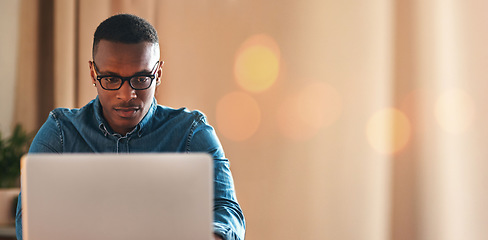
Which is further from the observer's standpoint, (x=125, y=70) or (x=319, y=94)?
(x=319, y=94)

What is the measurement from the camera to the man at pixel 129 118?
1252 millimetres

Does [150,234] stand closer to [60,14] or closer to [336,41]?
[336,41]

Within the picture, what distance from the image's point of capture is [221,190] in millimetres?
1207

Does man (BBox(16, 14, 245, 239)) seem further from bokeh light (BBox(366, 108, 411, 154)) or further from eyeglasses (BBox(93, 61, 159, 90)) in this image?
bokeh light (BBox(366, 108, 411, 154))

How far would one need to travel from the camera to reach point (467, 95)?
2217mm

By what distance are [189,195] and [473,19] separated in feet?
6.45

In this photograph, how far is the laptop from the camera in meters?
0.71

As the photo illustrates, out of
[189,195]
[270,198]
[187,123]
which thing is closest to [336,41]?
[270,198]

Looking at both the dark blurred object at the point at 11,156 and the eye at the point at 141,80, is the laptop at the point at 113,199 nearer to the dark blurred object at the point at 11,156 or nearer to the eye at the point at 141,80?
the eye at the point at 141,80

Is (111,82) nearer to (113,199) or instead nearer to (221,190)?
(221,190)

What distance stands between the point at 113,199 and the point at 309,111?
1888 mm

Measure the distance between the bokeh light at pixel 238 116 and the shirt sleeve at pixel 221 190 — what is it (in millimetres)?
1177

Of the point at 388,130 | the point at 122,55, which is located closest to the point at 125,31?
the point at 122,55

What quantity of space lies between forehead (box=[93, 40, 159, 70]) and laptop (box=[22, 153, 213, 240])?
57 centimetres
